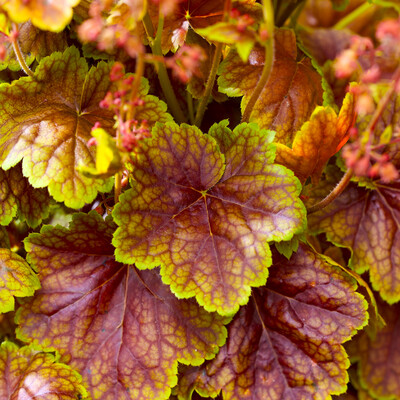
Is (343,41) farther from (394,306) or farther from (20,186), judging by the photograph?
(20,186)

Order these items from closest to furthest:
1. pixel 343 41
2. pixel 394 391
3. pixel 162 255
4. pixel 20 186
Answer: pixel 162 255
pixel 20 186
pixel 394 391
pixel 343 41

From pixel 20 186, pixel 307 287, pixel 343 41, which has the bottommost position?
pixel 307 287

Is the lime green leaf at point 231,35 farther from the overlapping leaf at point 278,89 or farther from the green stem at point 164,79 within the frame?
the overlapping leaf at point 278,89

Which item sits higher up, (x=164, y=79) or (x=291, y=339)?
(x=164, y=79)

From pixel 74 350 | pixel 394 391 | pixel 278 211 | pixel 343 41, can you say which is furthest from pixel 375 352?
pixel 343 41

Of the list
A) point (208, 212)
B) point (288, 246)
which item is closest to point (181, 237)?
point (208, 212)

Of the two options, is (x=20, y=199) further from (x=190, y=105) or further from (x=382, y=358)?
(x=382, y=358)

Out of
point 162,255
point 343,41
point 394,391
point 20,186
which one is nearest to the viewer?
point 162,255
